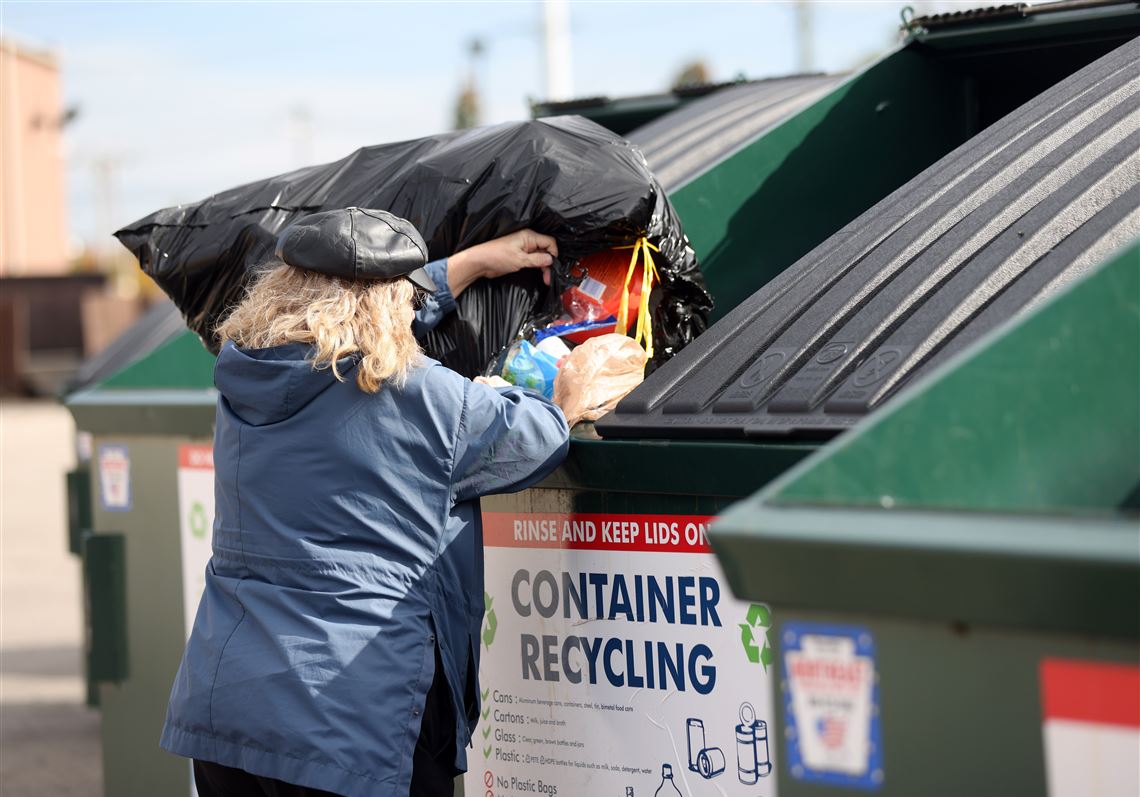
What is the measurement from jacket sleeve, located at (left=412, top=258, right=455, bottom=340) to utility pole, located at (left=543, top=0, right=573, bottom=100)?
37.3 ft

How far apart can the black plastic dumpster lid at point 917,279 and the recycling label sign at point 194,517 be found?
152cm

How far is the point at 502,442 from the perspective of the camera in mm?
2266

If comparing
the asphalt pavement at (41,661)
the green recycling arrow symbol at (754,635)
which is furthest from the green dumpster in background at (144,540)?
the green recycling arrow symbol at (754,635)

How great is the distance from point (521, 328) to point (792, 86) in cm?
202

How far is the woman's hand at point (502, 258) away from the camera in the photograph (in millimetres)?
2828

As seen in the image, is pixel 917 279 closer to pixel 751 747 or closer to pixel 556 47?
pixel 751 747

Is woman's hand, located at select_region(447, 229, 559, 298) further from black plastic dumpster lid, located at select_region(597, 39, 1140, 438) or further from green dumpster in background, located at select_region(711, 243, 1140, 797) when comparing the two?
green dumpster in background, located at select_region(711, 243, 1140, 797)

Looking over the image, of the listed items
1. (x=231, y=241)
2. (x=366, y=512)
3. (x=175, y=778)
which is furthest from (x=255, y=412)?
(x=175, y=778)

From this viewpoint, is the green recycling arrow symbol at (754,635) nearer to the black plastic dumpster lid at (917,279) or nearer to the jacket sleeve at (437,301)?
the black plastic dumpster lid at (917,279)

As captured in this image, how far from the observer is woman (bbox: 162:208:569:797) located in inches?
85.0

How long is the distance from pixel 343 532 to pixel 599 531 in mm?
452

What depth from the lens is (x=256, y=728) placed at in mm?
2168

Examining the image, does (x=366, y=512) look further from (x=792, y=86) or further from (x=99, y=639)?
(x=792, y=86)

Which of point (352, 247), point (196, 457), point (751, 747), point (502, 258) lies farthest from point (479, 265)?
point (196, 457)
